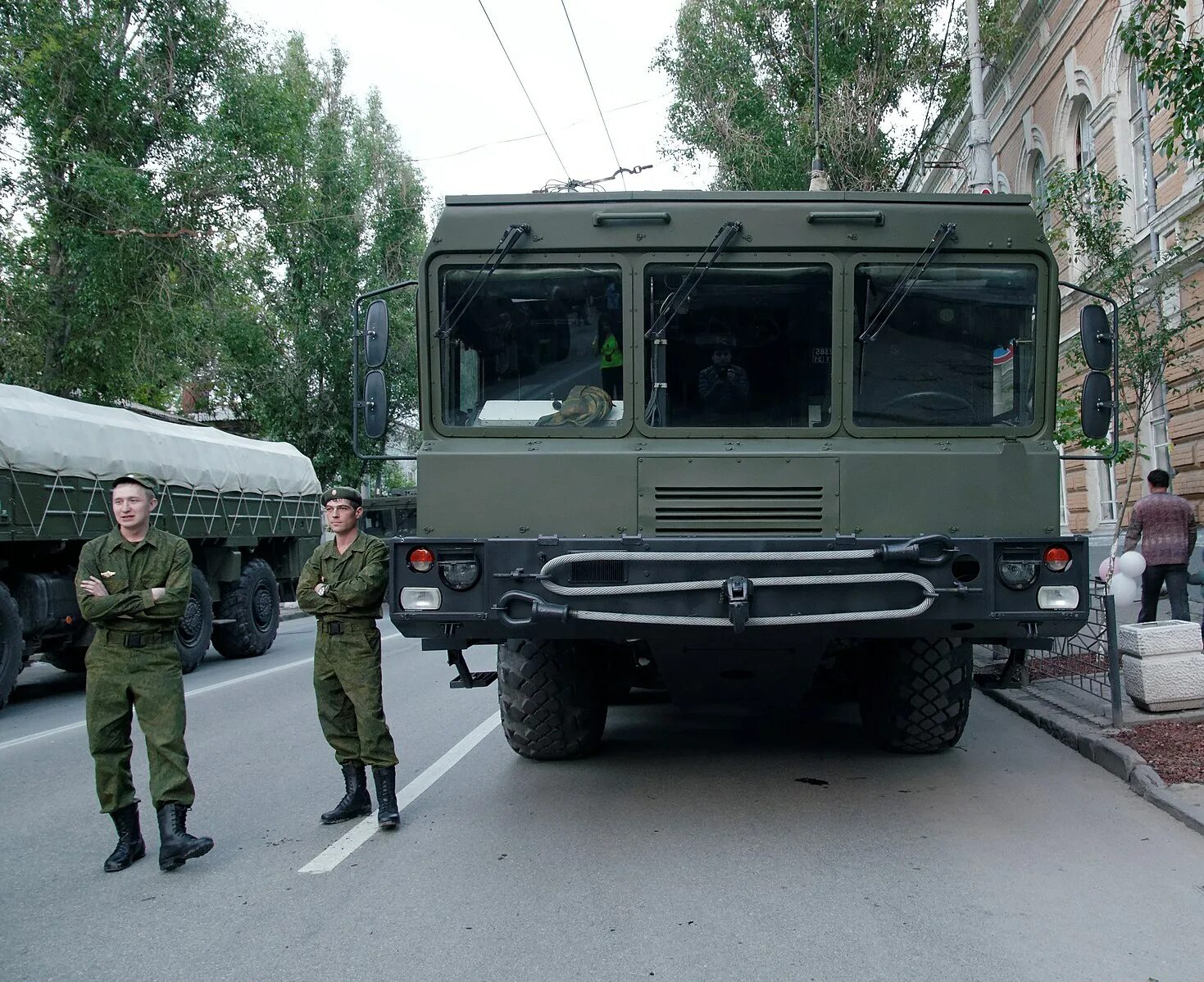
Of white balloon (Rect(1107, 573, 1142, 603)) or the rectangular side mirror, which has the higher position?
the rectangular side mirror

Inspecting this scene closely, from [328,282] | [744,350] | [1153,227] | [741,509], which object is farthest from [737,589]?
[328,282]

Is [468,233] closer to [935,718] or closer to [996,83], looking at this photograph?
[935,718]

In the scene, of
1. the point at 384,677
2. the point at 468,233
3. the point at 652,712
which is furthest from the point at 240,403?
the point at 468,233

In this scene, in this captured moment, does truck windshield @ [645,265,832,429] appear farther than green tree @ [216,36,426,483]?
No

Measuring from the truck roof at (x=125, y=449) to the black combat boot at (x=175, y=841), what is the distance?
249 inches

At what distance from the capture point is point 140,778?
7613mm

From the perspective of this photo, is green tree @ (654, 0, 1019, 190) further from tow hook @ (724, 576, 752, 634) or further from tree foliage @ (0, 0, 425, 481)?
tow hook @ (724, 576, 752, 634)

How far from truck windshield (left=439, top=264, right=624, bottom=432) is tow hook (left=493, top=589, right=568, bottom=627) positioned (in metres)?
0.95

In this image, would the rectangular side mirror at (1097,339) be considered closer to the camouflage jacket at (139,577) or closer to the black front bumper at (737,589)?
the black front bumper at (737,589)

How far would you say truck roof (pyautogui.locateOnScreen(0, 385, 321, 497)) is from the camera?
36.2 ft

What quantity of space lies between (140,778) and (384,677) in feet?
16.0

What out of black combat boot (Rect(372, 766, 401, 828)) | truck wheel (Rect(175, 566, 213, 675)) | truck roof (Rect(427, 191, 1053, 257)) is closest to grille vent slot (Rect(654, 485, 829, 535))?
truck roof (Rect(427, 191, 1053, 257))

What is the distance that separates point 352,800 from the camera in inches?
245

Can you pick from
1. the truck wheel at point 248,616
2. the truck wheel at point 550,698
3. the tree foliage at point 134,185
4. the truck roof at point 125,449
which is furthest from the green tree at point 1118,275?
the tree foliage at point 134,185
